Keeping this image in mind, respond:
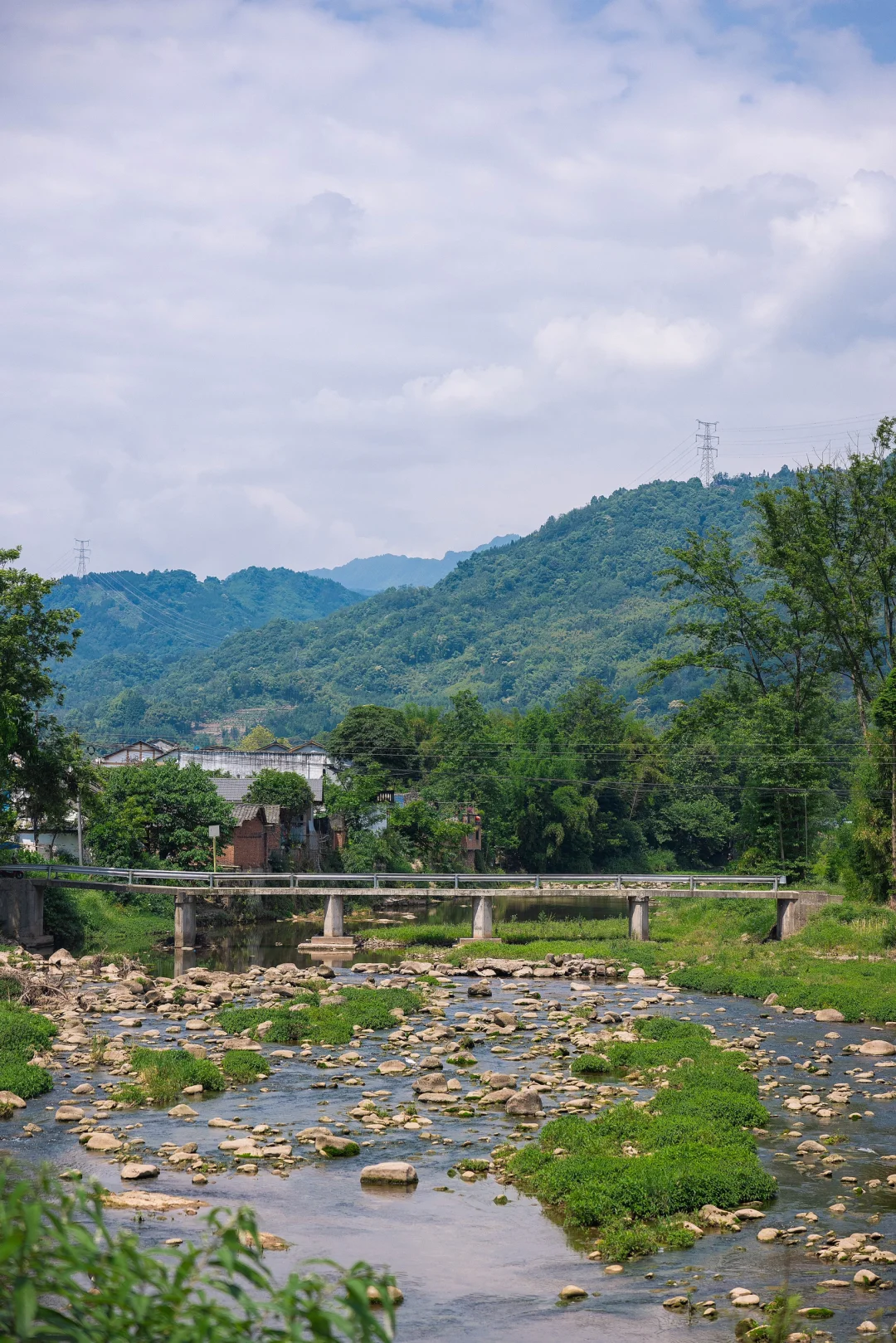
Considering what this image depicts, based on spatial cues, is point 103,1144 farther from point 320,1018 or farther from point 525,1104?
point 320,1018

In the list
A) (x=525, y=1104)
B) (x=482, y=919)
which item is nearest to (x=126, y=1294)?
(x=525, y=1104)

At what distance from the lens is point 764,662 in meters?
71.4

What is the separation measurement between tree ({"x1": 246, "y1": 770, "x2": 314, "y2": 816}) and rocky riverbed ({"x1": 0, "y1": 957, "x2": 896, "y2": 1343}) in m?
46.8

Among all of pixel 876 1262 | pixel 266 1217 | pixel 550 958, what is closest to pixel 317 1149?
pixel 266 1217

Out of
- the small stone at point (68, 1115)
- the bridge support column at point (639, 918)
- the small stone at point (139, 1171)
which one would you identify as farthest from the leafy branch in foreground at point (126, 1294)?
the bridge support column at point (639, 918)

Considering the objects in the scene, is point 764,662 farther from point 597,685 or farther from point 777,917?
point 597,685

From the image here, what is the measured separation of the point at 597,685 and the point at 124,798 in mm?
55979

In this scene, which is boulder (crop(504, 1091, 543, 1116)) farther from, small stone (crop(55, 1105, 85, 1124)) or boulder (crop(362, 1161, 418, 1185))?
small stone (crop(55, 1105, 85, 1124))

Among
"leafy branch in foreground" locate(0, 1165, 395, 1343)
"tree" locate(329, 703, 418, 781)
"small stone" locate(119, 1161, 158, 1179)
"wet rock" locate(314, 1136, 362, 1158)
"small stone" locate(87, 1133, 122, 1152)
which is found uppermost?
"tree" locate(329, 703, 418, 781)

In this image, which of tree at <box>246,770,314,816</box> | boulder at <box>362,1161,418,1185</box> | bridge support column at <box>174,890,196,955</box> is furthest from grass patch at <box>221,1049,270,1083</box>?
tree at <box>246,770,314,816</box>

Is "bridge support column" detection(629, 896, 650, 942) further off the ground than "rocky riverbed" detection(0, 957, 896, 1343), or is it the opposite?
"rocky riverbed" detection(0, 957, 896, 1343)

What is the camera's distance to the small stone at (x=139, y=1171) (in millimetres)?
19266

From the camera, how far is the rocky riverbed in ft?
50.1

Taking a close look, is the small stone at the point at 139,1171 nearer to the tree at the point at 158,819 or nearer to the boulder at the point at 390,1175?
the boulder at the point at 390,1175
